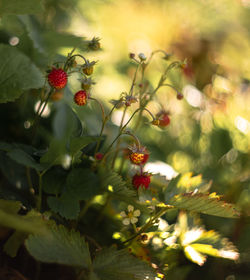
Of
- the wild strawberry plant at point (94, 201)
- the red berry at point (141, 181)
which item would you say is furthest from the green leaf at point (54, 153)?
the red berry at point (141, 181)

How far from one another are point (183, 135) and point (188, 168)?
17 cm

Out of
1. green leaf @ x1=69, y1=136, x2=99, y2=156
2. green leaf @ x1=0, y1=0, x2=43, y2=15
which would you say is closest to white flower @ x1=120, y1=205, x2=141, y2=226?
green leaf @ x1=69, y1=136, x2=99, y2=156

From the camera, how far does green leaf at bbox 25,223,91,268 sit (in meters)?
0.37

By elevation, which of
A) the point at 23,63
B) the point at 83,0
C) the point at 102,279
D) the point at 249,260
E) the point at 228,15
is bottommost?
the point at 102,279

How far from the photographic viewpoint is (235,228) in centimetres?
70

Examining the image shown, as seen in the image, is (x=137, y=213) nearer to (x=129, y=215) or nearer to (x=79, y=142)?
(x=129, y=215)

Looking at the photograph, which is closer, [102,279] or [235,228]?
[102,279]

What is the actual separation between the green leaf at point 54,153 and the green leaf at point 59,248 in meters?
0.08

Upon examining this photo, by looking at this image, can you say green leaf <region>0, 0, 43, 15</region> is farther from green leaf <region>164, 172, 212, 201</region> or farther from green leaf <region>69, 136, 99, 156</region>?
green leaf <region>164, 172, 212, 201</region>

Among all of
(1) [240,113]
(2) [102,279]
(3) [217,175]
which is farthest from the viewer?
(1) [240,113]

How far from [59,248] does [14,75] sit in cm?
24

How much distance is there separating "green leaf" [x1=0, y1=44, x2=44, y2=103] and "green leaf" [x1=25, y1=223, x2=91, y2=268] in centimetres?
19

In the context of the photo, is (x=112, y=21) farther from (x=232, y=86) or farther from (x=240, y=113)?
(x=240, y=113)

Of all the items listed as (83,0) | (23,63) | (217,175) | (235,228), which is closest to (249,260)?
(235,228)
